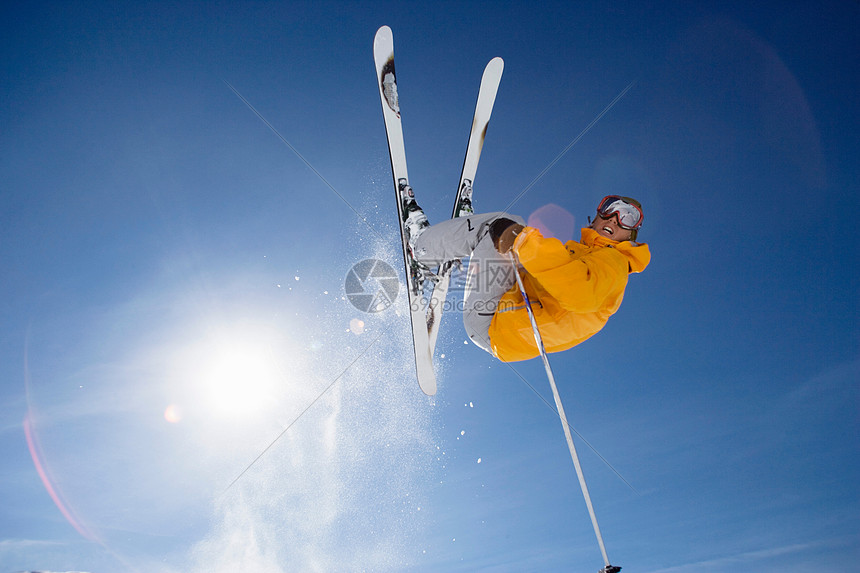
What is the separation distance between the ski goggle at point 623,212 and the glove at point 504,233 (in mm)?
667

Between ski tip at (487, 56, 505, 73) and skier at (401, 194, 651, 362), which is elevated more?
ski tip at (487, 56, 505, 73)

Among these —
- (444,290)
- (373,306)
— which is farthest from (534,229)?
(373,306)

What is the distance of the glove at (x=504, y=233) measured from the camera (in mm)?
2830

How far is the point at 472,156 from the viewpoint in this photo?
579cm

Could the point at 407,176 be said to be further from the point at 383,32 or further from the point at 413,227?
the point at 383,32

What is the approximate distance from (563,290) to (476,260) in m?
0.77

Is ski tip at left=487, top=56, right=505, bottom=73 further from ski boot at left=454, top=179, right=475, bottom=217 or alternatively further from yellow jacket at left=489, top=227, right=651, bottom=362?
yellow jacket at left=489, top=227, right=651, bottom=362

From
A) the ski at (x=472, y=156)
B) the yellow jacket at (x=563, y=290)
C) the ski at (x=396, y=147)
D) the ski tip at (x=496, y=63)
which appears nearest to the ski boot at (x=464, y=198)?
the ski at (x=472, y=156)

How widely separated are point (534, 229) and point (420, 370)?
3.29 m

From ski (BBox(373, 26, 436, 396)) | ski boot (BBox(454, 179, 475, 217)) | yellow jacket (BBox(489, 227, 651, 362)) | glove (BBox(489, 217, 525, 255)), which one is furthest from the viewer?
ski boot (BBox(454, 179, 475, 217))

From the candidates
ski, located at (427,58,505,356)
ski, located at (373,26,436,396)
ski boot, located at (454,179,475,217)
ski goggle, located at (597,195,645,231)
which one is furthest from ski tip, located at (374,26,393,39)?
ski goggle, located at (597,195,645,231)

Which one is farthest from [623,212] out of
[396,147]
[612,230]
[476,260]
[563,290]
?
[396,147]

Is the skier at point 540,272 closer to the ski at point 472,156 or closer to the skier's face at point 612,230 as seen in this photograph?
the skier's face at point 612,230

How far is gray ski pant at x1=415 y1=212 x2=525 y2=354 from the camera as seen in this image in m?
3.06
